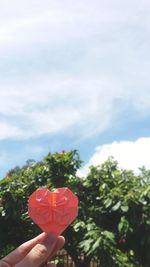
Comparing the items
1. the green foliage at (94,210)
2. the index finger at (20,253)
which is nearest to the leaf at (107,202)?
the green foliage at (94,210)

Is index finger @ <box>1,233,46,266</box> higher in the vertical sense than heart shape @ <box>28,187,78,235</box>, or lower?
lower

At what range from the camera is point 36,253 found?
4.52ft

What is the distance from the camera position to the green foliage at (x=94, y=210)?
657 cm

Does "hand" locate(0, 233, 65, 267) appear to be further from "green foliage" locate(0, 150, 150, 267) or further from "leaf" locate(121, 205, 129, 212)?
"leaf" locate(121, 205, 129, 212)

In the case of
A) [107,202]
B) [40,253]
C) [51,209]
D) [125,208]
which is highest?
[107,202]

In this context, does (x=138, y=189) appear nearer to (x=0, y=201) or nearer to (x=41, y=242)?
(x=0, y=201)

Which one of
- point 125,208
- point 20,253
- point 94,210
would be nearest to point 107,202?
point 94,210

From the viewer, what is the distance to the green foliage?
657 cm

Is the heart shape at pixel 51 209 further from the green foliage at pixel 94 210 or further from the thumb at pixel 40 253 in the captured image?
the green foliage at pixel 94 210

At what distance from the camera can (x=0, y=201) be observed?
24.9ft

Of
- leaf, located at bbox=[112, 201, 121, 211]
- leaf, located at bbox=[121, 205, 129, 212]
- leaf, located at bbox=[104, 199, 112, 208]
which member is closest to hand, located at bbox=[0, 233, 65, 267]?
leaf, located at bbox=[121, 205, 129, 212]

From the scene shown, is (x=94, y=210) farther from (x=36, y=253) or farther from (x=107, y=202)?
(x=36, y=253)

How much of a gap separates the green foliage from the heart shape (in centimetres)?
488

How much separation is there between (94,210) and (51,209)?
6018 mm
